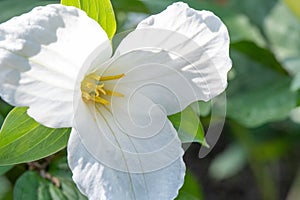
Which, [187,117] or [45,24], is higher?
[45,24]

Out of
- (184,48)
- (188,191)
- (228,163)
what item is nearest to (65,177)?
(188,191)

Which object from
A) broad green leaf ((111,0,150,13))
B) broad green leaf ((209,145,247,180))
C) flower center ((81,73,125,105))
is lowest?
broad green leaf ((209,145,247,180))

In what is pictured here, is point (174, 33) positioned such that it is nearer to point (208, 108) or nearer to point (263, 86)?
point (208, 108)

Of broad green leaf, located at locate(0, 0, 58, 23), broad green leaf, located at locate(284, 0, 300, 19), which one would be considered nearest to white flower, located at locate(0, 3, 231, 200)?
broad green leaf, located at locate(0, 0, 58, 23)

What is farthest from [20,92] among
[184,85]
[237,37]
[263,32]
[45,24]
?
[263,32]

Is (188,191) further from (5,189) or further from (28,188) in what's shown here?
→ (5,189)

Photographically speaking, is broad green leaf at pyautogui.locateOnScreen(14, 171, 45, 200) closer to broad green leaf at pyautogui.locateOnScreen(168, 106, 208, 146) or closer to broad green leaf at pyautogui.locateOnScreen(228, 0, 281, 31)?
broad green leaf at pyautogui.locateOnScreen(168, 106, 208, 146)
